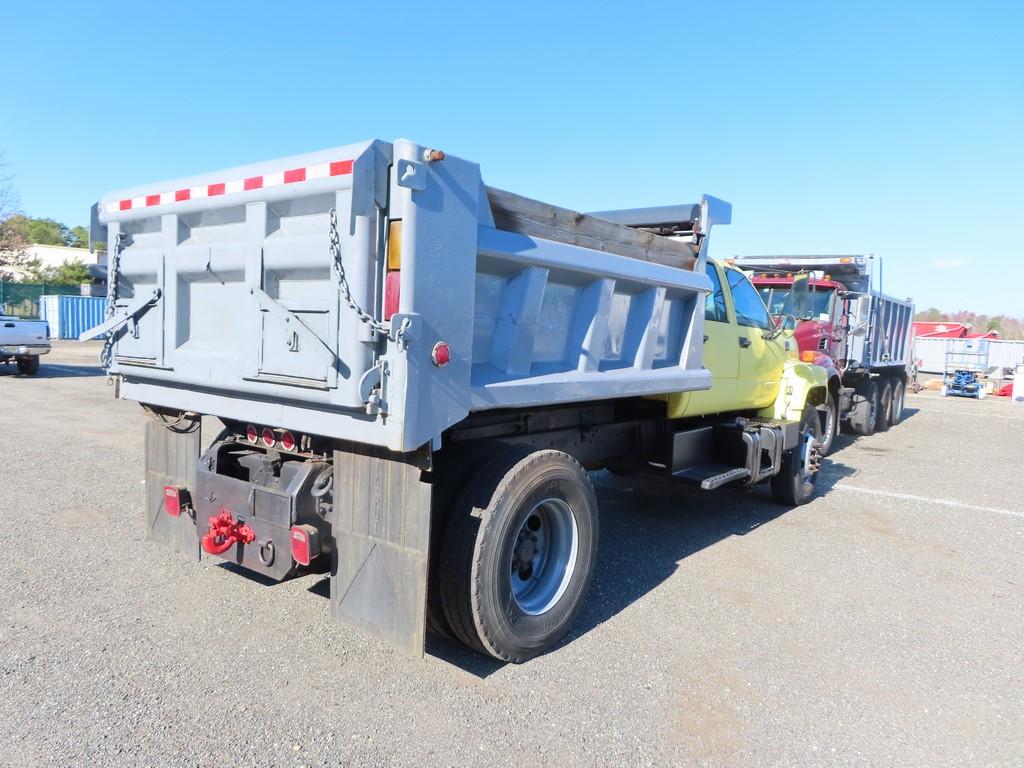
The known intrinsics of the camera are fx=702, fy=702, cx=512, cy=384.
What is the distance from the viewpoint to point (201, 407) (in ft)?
12.6

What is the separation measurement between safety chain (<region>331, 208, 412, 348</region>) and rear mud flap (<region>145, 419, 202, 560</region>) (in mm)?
1861

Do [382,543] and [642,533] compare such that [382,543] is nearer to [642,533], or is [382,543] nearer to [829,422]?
[642,533]

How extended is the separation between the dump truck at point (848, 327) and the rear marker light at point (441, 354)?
660cm

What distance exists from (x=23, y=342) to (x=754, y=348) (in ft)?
56.7

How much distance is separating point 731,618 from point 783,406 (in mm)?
3259

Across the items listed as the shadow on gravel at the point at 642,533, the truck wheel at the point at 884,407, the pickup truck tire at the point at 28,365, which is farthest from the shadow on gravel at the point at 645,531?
the pickup truck tire at the point at 28,365

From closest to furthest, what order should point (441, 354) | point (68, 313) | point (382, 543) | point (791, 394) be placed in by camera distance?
1. point (441, 354)
2. point (382, 543)
3. point (791, 394)
4. point (68, 313)

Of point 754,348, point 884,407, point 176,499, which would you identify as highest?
point 754,348

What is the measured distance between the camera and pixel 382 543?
11.0 ft

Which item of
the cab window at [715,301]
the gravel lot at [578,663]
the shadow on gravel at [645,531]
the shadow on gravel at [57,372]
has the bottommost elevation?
the shadow on gravel at [57,372]

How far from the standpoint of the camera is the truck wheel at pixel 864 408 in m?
13.4

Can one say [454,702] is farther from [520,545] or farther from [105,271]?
[105,271]

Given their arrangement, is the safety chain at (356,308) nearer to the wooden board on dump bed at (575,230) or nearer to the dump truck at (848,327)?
the wooden board on dump bed at (575,230)

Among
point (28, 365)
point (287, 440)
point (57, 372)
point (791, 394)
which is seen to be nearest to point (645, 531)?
point (791, 394)
